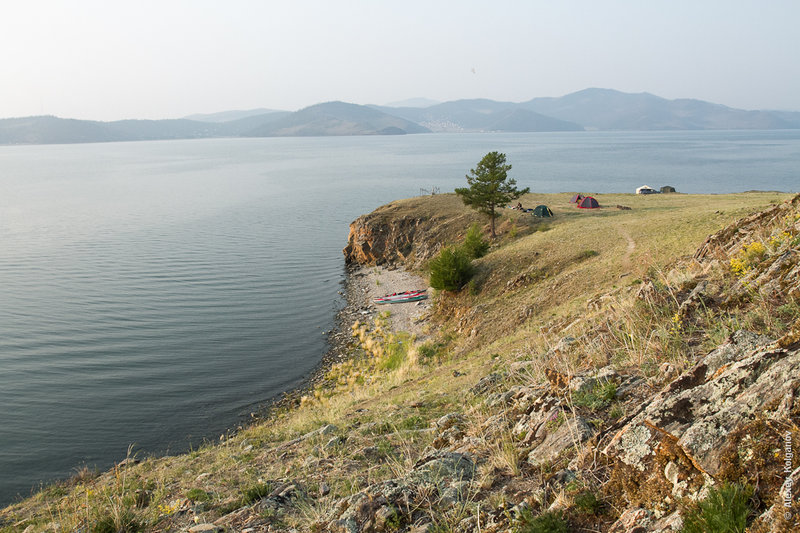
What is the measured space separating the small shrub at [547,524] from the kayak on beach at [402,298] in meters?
33.4

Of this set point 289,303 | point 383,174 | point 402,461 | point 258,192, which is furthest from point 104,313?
point 383,174

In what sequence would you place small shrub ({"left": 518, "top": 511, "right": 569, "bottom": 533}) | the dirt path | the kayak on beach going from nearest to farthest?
1. small shrub ({"left": 518, "top": 511, "right": 569, "bottom": 533})
2. the dirt path
3. the kayak on beach

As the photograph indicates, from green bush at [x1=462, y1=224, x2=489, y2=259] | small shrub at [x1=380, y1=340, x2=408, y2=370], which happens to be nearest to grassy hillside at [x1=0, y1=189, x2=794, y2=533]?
small shrub at [x1=380, y1=340, x2=408, y2=370]

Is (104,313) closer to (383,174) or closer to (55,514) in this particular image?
(55,514)

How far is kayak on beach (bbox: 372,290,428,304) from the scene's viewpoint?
1502 inches

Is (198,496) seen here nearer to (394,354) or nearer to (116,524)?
(116,524)

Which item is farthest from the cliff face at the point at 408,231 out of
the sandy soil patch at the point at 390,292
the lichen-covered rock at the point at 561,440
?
the lichen-covered rock at the point at 561,440

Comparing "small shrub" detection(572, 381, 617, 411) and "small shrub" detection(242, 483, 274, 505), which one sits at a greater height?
"small shrub" detection(572, 381, 617, 411)

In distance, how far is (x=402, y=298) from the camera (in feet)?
126

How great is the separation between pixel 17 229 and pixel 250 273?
41776mm

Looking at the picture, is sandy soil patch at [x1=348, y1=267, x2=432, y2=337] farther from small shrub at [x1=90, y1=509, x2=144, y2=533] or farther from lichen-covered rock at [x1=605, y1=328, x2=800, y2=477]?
lichen-covered rock at [x1=605, y1=328, x2=800, y2=477]

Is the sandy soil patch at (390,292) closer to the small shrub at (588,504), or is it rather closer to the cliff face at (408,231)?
the cliff face at (408,231)

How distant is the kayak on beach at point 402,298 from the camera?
38.2 meters

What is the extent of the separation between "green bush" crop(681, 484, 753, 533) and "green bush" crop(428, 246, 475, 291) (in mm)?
29115
